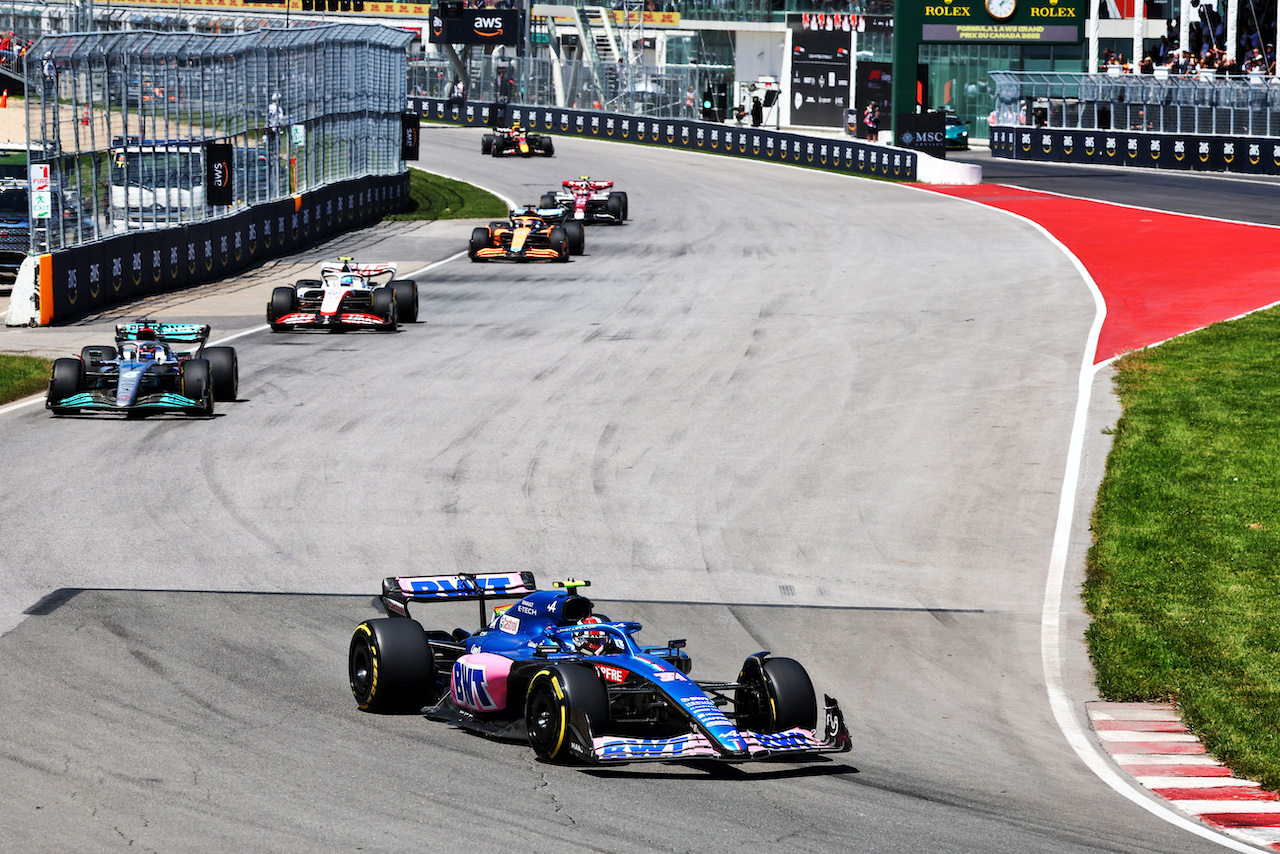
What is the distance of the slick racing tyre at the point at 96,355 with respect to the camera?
2016 centimetres

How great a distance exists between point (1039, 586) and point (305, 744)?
696cm

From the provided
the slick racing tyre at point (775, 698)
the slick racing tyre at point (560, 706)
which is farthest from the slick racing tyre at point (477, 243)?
the slick racing tyre at point (560, 706)

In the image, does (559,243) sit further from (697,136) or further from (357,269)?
(697,136)

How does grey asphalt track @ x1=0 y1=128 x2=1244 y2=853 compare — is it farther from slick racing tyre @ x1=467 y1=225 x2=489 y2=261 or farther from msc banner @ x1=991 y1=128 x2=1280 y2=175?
msc banner @ x1=991 y1=128 x2=1280 y2=175

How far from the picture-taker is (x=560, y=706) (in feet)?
30.2

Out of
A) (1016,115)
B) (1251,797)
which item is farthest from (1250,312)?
(1016,115)

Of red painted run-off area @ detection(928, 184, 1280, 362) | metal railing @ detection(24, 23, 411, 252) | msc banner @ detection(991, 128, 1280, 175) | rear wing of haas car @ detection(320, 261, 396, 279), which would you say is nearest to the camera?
rear wing of haas car @ detection(320, 261, 396, 279)

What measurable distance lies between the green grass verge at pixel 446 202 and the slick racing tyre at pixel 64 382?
2749 cm

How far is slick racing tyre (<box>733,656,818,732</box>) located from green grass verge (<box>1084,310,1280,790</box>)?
267cm

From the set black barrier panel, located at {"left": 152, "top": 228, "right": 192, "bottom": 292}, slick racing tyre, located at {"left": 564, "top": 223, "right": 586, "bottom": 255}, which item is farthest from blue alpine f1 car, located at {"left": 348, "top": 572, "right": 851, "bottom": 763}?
slick racing tyre, located at {"left": 564, "top": 223, "right": 586, "bottom": 255}

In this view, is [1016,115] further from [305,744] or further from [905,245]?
[305,744]

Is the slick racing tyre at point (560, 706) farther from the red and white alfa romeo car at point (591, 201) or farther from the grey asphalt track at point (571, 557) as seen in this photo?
the red and white alfa romeo car at point (591, 201)

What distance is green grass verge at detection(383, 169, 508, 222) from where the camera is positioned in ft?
157

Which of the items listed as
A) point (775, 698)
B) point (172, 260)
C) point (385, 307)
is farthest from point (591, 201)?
point (775, 698)
